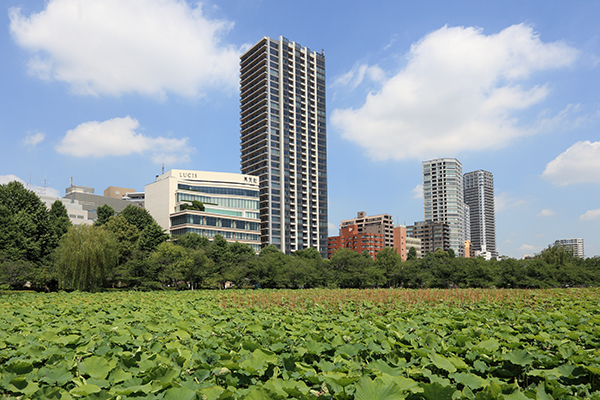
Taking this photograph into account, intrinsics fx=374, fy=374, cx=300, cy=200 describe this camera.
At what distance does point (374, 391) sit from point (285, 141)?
99.5m

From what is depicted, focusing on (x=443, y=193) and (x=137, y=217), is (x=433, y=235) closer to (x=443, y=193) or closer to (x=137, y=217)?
(x=443, y=193)

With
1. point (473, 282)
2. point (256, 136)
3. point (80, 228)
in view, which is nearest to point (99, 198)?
point (256, 136)

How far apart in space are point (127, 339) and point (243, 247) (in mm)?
58505

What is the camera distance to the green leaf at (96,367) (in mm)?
4773

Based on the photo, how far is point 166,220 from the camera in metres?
79.1

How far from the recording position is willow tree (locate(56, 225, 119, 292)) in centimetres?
3372

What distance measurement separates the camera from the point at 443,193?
6467 inches

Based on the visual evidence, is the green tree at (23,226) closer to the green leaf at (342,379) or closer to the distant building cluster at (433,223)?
the green leaf at (342,379)

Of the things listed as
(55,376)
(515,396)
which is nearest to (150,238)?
(55,376)

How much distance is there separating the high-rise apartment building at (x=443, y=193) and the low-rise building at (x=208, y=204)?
104 m

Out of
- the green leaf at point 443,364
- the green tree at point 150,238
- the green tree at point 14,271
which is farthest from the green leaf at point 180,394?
the green tree at point 150,238

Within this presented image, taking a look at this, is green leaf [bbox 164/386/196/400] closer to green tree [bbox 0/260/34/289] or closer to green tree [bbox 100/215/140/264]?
green tree [bbox 0/260/34/289]

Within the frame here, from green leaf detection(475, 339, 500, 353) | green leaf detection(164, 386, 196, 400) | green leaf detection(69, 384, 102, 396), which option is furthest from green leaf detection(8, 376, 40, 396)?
green leaf detection(475, 339, 500, 353)

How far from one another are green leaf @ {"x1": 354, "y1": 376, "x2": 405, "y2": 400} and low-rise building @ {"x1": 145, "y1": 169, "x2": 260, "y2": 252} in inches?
2904
